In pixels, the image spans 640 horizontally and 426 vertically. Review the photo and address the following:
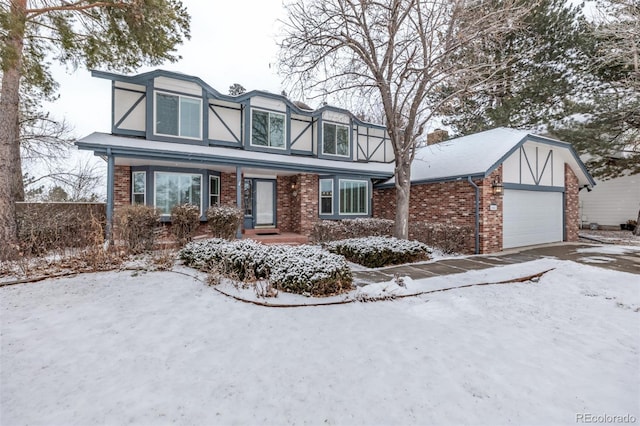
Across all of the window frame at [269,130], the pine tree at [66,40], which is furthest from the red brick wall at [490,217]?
the pine tree at [66,40]

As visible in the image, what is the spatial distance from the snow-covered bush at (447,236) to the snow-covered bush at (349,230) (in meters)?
1.27

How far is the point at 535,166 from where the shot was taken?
1123cm

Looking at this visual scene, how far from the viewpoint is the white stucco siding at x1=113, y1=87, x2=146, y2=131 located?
10016mm

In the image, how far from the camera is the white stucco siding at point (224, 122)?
11562mm

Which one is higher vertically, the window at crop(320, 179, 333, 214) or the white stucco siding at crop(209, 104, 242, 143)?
the white stucco siding at crop(209, 104, 242, 143)

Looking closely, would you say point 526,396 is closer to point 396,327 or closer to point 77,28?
point 396,327

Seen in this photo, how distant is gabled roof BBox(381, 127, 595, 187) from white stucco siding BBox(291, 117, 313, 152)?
4.11 meters

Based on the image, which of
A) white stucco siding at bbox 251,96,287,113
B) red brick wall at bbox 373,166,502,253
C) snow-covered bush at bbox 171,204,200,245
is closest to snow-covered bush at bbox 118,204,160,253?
snow-covered bush at bbox 171,204,200,245

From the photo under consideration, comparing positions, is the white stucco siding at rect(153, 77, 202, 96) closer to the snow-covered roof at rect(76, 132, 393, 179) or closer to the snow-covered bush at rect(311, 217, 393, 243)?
the snow-covered roof at rect(76, 132, 393, 179)

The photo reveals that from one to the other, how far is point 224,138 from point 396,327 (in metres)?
10.3

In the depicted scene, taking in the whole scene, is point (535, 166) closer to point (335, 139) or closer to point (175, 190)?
point (335, 139)

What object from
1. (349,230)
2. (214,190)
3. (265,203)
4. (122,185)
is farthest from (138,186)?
(349,230)

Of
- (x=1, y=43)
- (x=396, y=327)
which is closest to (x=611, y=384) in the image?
(x=396, y=327)

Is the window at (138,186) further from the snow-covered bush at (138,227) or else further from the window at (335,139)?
the window at (335,139)
